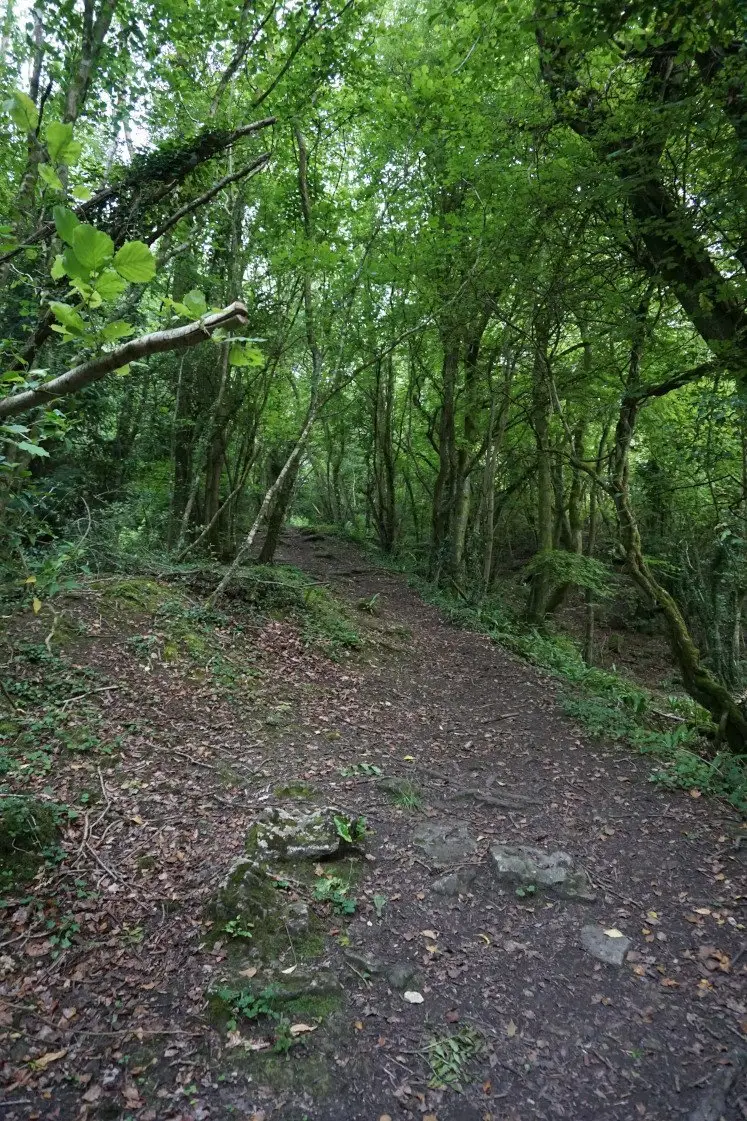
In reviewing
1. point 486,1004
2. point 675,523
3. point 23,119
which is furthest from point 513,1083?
point 675,523

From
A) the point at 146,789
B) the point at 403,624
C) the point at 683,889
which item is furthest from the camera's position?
the point at 403,624

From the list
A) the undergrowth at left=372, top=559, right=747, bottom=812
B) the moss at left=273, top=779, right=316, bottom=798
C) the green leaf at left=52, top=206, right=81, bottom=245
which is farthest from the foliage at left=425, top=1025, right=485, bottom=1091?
the green leaf at left=52, top=206, right=81, bottom=245

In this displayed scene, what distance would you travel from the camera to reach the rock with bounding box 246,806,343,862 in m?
4.09

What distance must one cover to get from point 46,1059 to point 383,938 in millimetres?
1888

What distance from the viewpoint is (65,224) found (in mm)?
1012

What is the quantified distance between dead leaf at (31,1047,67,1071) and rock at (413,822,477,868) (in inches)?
99.5

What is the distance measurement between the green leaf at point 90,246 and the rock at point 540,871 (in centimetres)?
450

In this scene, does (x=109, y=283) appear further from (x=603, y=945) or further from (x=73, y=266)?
(x=603, y=945)

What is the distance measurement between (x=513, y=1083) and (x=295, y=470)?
30.8 ft

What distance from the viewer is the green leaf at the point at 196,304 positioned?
3.84 feet

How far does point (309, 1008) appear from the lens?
3.12 metres

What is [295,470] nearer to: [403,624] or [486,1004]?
[403,624]

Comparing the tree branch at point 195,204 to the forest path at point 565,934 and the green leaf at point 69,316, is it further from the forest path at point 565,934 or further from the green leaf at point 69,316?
the forest path at point 565,934

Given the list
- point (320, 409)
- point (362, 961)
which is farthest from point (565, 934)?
point (320, 409)
